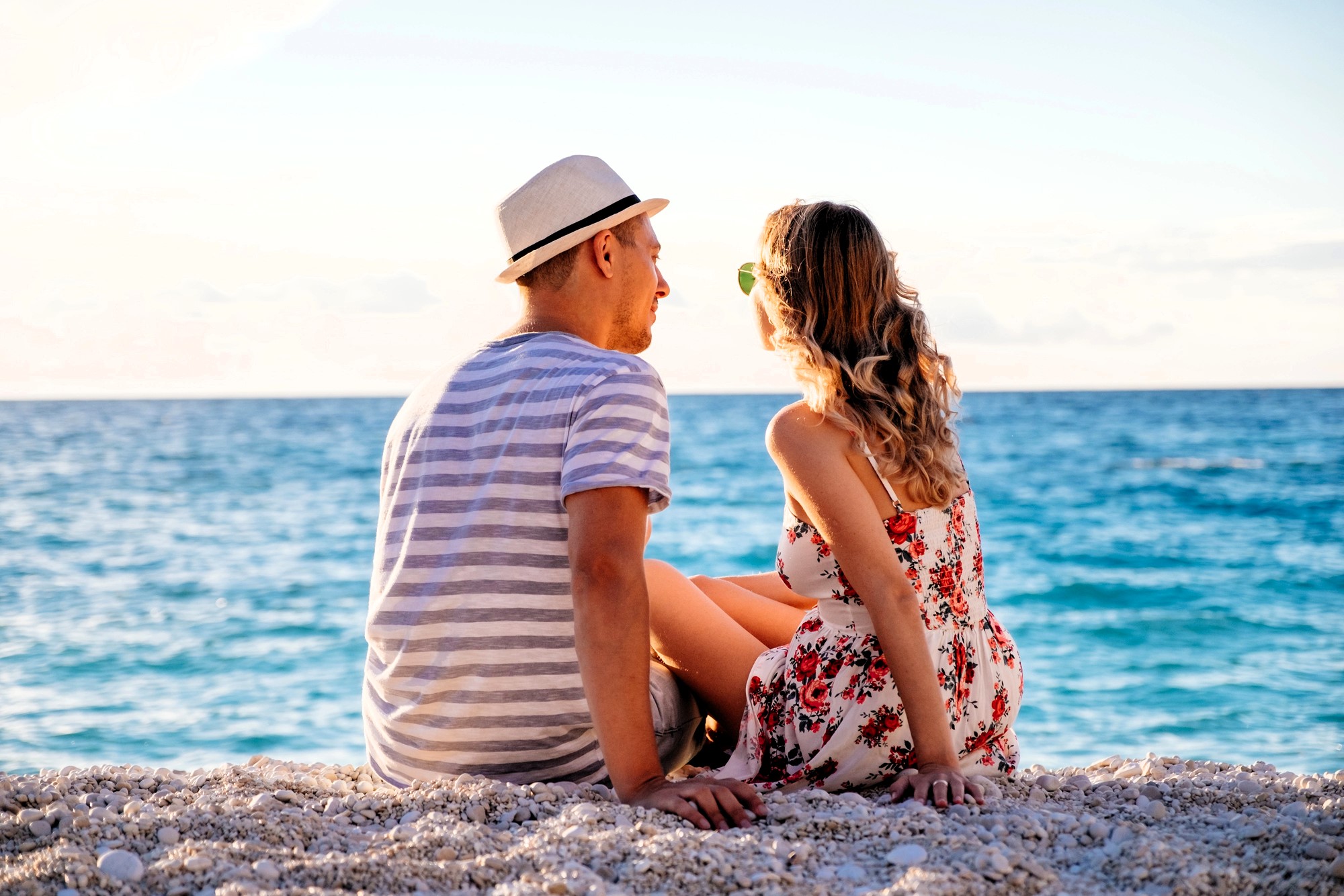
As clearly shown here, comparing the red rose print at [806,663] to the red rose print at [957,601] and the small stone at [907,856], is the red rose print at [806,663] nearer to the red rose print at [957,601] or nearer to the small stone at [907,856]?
the red rose print at [957,601]

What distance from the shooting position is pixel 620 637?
2.25 meters

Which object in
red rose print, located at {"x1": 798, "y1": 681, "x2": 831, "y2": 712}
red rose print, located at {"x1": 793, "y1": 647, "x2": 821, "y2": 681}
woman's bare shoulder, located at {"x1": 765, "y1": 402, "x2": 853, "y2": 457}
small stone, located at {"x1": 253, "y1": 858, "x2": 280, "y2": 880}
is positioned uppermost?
woman's bare shoulder, located at {"x1": 765, "y1": 402, "x2": 853, "y2": 457}

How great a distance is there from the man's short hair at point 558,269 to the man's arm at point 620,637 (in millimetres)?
694

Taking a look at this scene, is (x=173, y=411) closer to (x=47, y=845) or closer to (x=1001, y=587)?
(x=1001, y=587)

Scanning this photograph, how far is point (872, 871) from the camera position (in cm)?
207

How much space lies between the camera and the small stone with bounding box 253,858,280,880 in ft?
6.79

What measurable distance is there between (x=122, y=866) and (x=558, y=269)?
5.43 feet

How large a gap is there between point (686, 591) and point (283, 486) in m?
21.6

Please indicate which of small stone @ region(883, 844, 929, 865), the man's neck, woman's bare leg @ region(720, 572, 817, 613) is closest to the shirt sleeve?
the man's neck

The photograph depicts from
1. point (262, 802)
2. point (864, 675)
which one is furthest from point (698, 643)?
point (262, 802)

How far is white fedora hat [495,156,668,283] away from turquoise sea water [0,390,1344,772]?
17.9 feet

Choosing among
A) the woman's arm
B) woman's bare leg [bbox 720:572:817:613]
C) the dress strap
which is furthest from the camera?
woman's bare leg [bbox 720:572:817:613]

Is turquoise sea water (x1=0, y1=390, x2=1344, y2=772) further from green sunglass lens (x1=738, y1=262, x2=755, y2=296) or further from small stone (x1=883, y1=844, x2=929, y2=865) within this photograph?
small stone (x1=883, y1=844, x2=929, y2=865)

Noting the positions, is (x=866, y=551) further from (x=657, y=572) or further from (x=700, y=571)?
(x=700, y=571)
